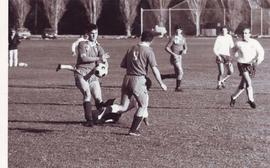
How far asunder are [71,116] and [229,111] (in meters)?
3.18

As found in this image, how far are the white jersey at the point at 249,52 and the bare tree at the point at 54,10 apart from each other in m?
49.4

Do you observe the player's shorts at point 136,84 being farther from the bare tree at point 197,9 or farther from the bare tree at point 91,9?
the bare tree at point 197,9

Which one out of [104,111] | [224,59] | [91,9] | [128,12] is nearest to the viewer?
[104,111]

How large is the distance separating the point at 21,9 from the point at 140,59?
133 ft

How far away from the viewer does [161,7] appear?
7769cm

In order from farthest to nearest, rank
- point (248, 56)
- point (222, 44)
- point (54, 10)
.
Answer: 1. point (54, 10)
2. point (222, 44)
3. point (248, 56)

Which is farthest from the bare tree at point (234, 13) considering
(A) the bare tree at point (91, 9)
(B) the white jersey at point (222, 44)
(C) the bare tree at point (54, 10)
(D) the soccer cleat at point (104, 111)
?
(D) the soccer cleat at point (104, 111)

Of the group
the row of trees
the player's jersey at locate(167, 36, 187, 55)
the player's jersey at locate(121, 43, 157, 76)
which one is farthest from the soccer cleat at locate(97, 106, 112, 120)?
the row of trees

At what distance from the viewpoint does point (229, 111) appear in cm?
1357

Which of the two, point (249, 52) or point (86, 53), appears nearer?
point (86, 53)

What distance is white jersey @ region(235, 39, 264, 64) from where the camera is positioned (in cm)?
1363

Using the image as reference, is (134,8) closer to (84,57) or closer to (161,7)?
(161,7)

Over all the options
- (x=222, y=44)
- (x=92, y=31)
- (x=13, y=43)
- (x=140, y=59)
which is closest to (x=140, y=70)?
(x=140, y=59)
